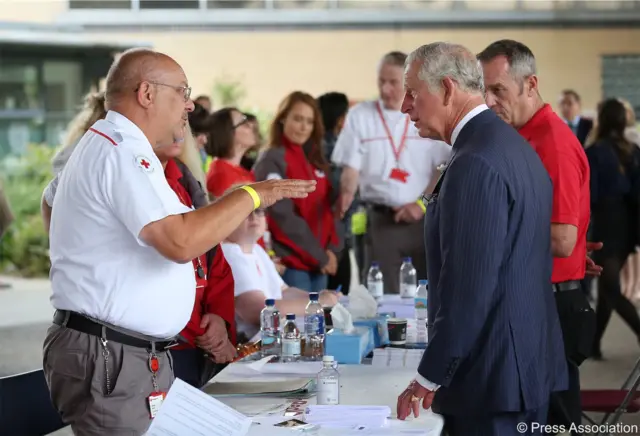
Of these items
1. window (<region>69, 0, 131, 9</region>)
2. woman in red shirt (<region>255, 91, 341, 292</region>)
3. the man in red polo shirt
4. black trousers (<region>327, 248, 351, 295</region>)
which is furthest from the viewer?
window (<region>69, 0, 131, 9</region>)

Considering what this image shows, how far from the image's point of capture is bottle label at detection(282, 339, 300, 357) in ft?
10.6

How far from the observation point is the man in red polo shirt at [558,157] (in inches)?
129

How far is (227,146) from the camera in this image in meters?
5.39

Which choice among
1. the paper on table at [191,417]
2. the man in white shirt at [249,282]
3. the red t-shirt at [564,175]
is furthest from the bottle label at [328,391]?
the man in white shirt at [249,282]

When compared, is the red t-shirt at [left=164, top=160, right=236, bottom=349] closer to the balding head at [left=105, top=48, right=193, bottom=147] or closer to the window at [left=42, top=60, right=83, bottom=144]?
the balding head at [left=105, top=48, right=193, bottom=147]

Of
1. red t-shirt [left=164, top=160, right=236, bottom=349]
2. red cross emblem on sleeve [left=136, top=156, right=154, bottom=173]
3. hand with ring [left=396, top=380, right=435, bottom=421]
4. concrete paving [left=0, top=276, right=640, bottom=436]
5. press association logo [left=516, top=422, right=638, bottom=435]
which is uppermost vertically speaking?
red cross emblem on sleeve [left=136, top=156, right=154, bottom=173]

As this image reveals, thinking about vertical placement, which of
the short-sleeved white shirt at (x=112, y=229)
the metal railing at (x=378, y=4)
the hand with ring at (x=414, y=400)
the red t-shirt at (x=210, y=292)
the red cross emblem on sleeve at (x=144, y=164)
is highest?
the metal railing at (x=378, y=4)

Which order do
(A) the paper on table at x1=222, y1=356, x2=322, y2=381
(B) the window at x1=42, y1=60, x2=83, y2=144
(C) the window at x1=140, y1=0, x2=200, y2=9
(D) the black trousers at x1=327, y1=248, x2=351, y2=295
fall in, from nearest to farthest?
(A) the paper on table at x1=222, y1=356, x2=322, y2=381 → (D) the black trousers at x1=327, y1=248, x2=351, y2=295 → (B) the window at x1=42, y1=60, x2=83, y2=144 → (C) the window at x1=140, y1=0, x2=200, y2=9

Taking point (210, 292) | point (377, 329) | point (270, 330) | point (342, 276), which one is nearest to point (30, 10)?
point (342, 276)

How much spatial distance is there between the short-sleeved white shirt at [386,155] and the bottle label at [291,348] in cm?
264

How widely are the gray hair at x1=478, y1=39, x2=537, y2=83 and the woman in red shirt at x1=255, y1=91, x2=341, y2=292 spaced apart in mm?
2403

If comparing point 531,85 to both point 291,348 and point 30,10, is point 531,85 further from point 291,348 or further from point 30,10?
point 30,10

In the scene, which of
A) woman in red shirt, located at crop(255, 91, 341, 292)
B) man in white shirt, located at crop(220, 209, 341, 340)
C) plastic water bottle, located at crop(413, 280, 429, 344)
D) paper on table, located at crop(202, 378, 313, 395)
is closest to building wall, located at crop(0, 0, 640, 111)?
woman in red shirt, located at crop(255, 91, 341, 292)

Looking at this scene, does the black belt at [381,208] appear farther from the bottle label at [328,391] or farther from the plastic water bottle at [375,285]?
the bottle label at [328,391]
